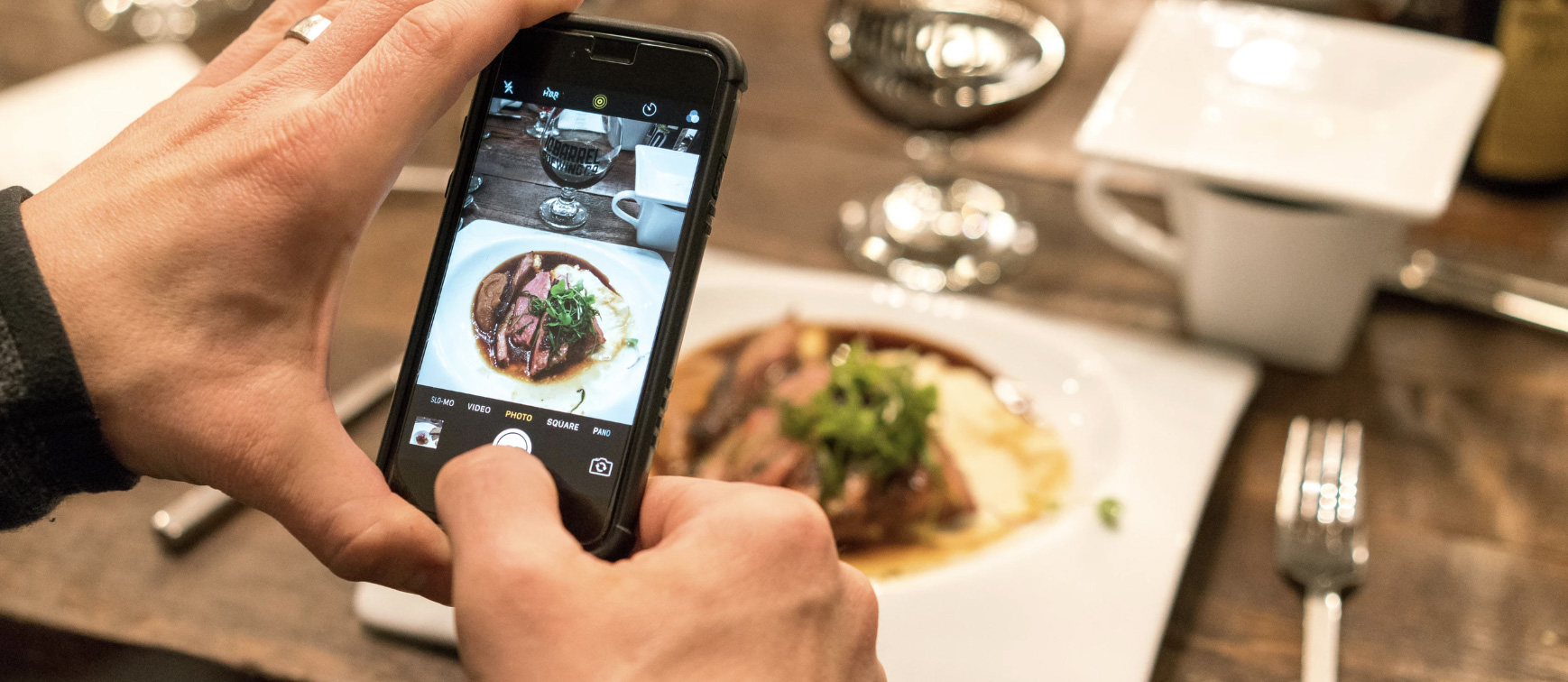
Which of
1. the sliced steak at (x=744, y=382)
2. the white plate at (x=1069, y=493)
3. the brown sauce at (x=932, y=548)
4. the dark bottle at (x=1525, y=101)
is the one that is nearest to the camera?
the white plate at (x=1069, y=493)

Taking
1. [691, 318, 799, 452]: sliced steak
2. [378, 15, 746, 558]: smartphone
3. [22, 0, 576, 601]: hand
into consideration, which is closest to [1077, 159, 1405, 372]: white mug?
[691, 318, 799, 452]: sliced steak

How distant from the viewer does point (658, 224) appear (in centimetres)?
59

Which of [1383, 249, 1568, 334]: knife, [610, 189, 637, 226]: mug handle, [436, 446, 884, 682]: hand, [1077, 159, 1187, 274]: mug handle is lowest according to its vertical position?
[1383, 249, 1568, 334]: knife

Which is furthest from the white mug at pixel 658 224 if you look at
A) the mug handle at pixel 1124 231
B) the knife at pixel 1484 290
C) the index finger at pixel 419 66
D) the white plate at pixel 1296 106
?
the knife at pixel 1484 290

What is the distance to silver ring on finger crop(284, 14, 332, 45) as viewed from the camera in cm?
59

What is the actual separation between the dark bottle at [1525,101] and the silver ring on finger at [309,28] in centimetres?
116

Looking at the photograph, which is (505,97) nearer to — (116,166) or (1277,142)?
(116,166)

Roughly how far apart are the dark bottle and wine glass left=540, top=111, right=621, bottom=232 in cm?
103

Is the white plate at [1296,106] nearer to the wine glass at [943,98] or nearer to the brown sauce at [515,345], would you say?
the wine glass at [943,98]

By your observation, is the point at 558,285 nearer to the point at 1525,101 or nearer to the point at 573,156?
the point at 573,156

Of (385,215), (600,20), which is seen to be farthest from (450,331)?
(385,215)

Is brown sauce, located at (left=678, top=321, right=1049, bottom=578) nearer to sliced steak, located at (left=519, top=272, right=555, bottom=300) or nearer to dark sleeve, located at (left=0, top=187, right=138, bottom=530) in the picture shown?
sliced steak, located at (left=519, top=272, right=555, bottom=300)

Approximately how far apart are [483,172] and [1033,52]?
0.82 metres

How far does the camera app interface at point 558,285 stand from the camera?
58cm
